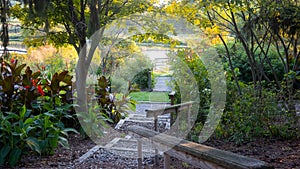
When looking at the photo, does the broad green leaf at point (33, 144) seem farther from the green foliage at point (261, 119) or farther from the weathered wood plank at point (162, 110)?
the green foliage at point (261, 119)

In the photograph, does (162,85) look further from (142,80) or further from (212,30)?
(212,30)

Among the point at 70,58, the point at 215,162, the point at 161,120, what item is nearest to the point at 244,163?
the point at 215,162

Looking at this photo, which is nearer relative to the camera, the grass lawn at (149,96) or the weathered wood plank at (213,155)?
the weathered wood plank at (213,155)

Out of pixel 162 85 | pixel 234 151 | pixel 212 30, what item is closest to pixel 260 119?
pixel 234 151

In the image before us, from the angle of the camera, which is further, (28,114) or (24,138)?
(28,114)

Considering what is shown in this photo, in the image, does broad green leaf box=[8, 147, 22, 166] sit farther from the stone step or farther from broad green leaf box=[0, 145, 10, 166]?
the stone step

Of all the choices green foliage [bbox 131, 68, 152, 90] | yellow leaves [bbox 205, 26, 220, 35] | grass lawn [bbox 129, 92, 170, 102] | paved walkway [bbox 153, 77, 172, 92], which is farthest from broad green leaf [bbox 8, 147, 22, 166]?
grass lawn [bbox 129, 92, 170, 102]

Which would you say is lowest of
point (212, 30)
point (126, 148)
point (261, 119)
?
point (126, 148)

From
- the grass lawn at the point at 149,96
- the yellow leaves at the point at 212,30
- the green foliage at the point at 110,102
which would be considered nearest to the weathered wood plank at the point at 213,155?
the yellow leaves at the point at 212,30

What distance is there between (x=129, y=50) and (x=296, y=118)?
3.46 metres

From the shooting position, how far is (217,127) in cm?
427

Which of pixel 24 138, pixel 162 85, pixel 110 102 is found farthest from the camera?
pixel 162 85

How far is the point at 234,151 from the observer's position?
343 cm

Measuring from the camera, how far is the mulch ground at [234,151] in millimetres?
3035
